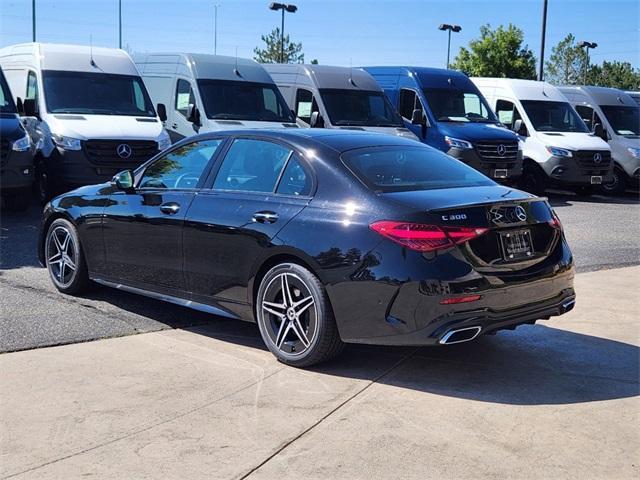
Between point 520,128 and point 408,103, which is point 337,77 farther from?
point 520,128

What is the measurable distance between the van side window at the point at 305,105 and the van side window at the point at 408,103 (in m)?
2.23

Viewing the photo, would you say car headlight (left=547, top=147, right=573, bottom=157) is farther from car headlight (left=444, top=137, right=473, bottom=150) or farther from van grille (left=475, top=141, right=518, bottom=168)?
car headlight (left=444, top=137, right=473, bottom=150)

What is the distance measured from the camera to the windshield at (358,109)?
50.0 feet

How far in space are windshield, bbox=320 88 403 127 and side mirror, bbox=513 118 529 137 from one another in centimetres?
308

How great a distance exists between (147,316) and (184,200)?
1.11 m

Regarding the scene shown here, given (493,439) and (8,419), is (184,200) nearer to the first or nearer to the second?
(8,419)

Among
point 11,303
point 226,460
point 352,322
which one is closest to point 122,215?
point 11,303

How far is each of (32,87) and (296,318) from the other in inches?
371

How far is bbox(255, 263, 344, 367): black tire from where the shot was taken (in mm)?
5129

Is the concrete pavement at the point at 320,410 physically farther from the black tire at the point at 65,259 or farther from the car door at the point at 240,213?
the black tire at the point at 65,259

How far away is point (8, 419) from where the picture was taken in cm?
438

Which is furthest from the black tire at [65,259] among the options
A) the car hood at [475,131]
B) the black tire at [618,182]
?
the black tire at [618,182]

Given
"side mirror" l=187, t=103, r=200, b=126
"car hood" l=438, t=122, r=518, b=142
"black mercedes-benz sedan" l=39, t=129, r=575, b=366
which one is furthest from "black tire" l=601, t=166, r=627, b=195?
"black mercedes-benz sedan" l=39, t=129, r=575, b=366

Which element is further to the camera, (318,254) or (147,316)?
(147,316)
